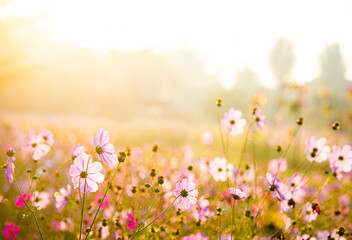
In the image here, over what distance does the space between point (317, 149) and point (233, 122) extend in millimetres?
504

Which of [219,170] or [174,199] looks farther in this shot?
[219,170]

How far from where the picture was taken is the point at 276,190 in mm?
1293

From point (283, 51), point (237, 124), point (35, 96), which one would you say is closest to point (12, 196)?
point (237, 124)

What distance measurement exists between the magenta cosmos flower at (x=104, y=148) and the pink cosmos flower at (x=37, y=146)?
2.00 ft

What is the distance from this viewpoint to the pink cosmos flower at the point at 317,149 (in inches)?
70.9

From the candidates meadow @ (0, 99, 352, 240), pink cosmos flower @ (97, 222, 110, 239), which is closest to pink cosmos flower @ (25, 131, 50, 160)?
meadow @ (0, 99, 352, 240)

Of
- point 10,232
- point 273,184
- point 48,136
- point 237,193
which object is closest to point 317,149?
point 273,184

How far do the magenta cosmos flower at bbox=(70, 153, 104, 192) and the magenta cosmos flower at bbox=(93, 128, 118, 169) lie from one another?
0.06 metres

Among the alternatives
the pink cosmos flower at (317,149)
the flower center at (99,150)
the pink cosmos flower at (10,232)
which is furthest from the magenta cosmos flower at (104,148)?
the pink cosmos flower at (317,149)

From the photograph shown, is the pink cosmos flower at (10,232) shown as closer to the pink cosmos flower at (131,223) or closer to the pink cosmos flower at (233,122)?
the pink cosmos flower at (131,223)

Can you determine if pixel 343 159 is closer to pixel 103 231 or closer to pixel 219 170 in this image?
pixel 219 170

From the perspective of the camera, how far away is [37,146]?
1.69m

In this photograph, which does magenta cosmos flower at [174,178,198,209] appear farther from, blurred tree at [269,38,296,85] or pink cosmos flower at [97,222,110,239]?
blurred tree at [269,38,296,85]

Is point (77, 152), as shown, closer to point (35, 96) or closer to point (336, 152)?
point (336, 152)
